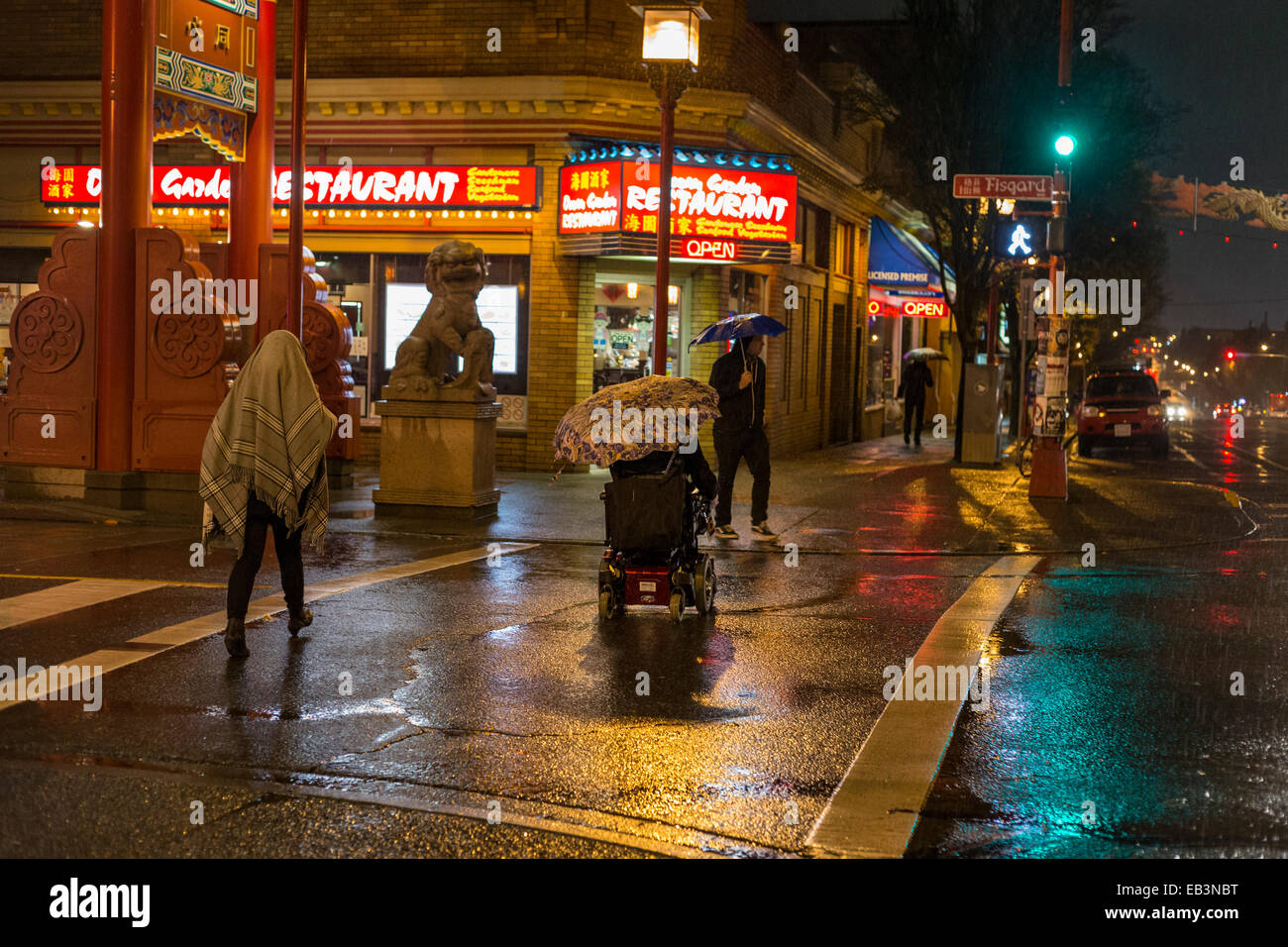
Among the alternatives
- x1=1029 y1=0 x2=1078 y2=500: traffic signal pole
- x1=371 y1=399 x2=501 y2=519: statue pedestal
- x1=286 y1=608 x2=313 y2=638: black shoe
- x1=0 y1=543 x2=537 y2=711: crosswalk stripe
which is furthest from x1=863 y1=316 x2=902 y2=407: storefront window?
x1=286 y1=608 x2=313 y2=638: black shoe

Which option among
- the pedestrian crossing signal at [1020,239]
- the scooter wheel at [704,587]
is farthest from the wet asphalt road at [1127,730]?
the pedestrian crossing signal at [1020,239]

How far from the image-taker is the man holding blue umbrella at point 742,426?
13.2 metres

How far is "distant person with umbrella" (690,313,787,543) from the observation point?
13.2 meters

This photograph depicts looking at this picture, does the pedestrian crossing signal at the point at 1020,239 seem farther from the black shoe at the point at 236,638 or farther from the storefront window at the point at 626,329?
the black shoe at the point at 236,638

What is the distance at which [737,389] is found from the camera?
13.2 metres

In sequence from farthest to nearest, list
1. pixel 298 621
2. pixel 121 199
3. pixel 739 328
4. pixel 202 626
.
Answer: pixel 121 199
pixel 739 328
pixel 202 626
pixel 298 621

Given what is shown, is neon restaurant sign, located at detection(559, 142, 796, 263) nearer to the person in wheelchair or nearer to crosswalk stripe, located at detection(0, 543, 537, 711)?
crosswalk stripe, located at detection(0, 543, 537, 711)

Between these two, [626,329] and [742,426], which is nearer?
[742,426]

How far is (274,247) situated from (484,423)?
316 cm

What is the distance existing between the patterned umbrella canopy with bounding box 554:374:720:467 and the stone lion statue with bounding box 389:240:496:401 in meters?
5.58

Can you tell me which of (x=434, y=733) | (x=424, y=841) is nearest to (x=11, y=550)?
(x=434, y=733)

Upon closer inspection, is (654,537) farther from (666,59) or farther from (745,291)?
(745,291)

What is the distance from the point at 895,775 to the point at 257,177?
12.7 m

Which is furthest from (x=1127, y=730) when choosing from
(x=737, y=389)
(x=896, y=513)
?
(x=896, y=513)
